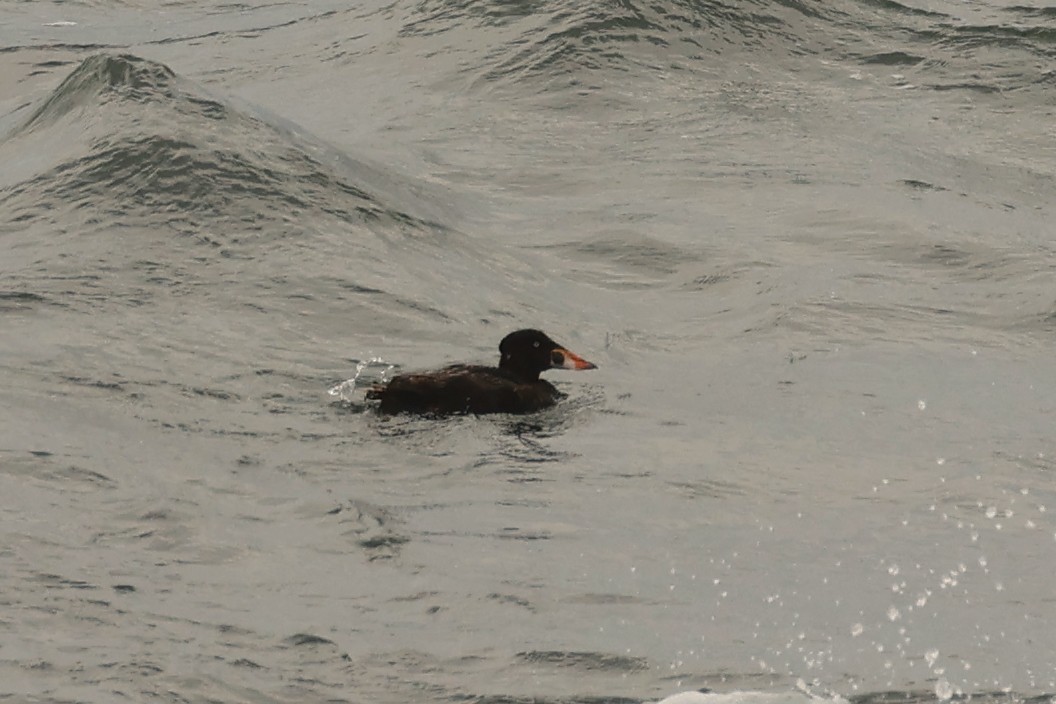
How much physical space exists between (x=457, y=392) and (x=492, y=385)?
0.24 metres

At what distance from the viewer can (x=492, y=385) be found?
12.0 m

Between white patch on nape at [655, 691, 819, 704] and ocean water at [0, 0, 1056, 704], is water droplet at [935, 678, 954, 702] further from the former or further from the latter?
white patch on nape at [655, 691, 819, 704]

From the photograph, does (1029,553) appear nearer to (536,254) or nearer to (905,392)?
(905,392)

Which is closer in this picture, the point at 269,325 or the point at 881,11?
the point at 269,325

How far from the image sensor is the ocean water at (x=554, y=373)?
8.41 m

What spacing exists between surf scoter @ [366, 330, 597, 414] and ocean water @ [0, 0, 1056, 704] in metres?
0.19

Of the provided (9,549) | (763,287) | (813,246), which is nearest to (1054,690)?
(9,549)

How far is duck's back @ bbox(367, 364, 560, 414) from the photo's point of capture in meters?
11.8

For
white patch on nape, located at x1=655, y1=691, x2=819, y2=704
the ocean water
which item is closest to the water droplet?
the ocean water

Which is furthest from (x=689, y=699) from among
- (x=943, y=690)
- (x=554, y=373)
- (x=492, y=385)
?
(x=554, y=373)

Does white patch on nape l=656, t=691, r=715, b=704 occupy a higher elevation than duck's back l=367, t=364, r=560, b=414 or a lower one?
higher

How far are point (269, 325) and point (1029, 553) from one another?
17.8ft

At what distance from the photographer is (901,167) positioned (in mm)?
18219

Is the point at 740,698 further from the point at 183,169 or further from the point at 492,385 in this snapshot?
the point at 183,169
